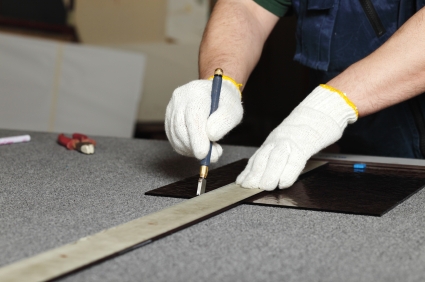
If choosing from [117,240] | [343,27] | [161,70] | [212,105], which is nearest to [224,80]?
[212,105]

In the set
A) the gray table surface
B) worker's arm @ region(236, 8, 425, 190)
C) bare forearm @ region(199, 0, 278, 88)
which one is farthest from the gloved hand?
bare forearm @ region(199, 0, 278, 88)

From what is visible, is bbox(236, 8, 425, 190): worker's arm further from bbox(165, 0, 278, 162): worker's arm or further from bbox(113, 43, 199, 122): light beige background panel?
bbox(113, 43, 199, 122): light beige background panel

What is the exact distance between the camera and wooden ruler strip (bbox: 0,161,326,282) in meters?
0.48

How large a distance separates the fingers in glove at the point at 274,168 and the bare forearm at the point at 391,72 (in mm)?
204

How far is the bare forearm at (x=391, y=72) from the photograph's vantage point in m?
0.94

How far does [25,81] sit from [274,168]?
2203 mm

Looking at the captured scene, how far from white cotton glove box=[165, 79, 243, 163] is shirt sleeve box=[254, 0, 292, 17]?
0.50 m

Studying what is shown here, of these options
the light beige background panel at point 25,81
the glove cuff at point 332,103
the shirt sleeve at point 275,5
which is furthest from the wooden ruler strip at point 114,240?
the light beige background panel at point 25,81

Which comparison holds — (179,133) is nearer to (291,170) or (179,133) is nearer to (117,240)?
(291,170)

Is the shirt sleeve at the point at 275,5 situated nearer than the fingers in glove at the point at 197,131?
No

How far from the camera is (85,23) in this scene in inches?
127

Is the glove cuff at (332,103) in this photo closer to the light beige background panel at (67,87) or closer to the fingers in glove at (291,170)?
the fingers in glove at (291,170)

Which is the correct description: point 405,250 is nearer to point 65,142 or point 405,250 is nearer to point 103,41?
point 65,142

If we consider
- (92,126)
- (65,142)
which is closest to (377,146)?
(65,142)
